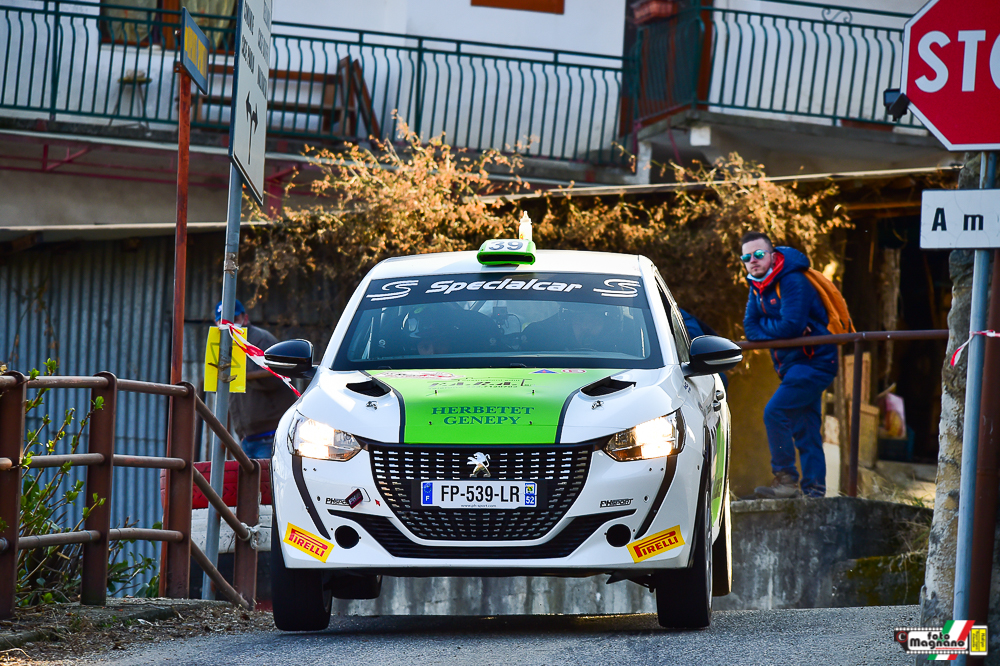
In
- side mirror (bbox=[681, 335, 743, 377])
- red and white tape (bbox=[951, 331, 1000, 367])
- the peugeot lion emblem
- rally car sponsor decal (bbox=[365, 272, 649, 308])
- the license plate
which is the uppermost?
rally car sponsor decal (bbox=[365, 272, 649, 308])

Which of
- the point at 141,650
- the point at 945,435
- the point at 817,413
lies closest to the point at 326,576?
the point at 141,650

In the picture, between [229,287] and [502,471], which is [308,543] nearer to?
[502,471]

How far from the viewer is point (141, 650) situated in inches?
222

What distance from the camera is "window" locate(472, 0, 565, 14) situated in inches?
633

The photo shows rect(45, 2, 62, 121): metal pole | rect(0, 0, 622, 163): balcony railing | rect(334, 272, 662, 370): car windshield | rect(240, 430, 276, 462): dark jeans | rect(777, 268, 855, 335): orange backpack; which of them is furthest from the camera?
rect(0, 0, 622, 163): balcony railing

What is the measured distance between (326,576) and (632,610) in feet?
13.1

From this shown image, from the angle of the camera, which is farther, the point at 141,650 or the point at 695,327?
the point at 695,327

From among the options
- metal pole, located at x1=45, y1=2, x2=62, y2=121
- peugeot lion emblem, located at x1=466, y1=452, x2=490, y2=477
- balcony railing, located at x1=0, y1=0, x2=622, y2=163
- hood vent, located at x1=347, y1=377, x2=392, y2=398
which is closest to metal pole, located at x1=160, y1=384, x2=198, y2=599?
hood vent, located at x1=347, y1=377, x2=392, y2=398

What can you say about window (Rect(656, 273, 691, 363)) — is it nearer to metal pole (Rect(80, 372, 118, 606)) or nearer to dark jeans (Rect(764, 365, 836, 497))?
dark jeans (Rect(764, 365, 836, 497))

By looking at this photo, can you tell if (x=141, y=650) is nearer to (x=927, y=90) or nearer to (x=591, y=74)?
(x=927, y=90)

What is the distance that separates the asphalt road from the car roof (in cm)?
183

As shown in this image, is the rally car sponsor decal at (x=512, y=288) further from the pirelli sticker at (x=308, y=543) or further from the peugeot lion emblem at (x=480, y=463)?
the pirelli sticker at (x=308, y=543)

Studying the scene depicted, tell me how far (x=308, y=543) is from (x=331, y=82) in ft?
33.7

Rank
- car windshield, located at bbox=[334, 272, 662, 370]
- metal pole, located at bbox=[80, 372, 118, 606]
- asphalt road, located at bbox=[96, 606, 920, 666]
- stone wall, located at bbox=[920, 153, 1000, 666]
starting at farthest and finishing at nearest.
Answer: metal pole, located at bbox=[80, 372, 118, 606] < car windshield, located at bbox=[334, 272, 662, 370] < asphalt road, located at bbox=[96, 606, 920, 666] < stone wall, located at bbox=[920, 153, 1000, 666]
